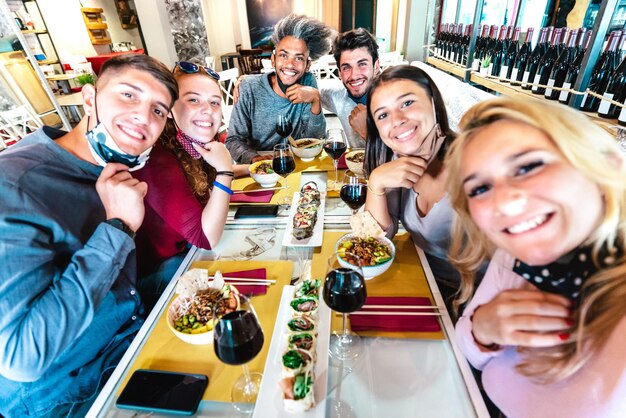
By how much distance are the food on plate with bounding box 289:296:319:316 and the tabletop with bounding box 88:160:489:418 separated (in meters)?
0.09

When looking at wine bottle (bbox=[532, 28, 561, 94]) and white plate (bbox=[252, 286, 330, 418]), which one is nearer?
white plate (bbox=[252, 286, 330, 418])

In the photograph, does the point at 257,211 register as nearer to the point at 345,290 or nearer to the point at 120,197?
the point at 120,197

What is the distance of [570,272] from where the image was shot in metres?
0.59

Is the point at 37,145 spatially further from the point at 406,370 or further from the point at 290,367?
the point at 406,370

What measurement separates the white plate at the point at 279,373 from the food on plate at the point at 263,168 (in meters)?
0.96

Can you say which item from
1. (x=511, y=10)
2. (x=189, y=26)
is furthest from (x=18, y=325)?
(x=189, y=26)

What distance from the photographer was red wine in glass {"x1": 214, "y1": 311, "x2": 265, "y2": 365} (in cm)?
70

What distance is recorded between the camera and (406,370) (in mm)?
805

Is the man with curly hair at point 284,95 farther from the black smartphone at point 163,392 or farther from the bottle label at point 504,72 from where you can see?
the black smartphone at point 163,392

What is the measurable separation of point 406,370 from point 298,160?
1.56 meters

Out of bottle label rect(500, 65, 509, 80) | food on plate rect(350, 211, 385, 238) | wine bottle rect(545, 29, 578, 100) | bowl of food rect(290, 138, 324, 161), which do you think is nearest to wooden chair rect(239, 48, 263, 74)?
bowl of food rect(290, 138, 324, 161)

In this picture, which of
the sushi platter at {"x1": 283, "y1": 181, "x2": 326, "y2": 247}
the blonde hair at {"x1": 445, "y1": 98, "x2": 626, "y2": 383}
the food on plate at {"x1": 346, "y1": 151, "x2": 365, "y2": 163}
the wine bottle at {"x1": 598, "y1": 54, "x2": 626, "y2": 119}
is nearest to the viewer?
the blonde hair at {"x1": 445, "y1": 98, "x2": 626, "y2": 383}

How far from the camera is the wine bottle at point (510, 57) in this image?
2.24 meters

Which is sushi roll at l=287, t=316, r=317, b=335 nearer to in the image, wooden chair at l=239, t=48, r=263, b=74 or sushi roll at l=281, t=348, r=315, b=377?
sushi roll at l=281, t=348, r=315, b=377
